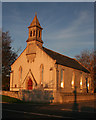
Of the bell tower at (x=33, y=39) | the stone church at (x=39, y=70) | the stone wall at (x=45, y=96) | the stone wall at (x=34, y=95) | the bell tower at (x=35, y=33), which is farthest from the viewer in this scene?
the bell tower at (x=35, y=33)

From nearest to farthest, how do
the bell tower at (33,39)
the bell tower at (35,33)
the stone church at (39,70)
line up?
the stone church at (39,70) < the bell tower at (33,39) < the bell tower at (35,33)

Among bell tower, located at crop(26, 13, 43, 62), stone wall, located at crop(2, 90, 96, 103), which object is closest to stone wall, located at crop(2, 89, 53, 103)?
stone wall, located at crop(2, 90, 96, 103)

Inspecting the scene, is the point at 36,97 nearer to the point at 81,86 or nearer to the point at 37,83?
the point at 37,83

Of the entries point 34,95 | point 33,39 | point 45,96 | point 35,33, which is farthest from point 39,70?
point 35,33

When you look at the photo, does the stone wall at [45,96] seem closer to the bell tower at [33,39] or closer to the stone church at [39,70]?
the stone church at [39,70]

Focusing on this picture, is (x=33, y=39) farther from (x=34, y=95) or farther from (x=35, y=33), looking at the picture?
(x=34, y=95)

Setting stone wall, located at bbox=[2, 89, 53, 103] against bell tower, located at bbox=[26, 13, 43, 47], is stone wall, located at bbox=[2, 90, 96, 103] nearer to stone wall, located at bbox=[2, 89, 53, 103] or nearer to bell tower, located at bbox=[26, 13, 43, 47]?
stone wall, located at bbox=[2, 89, 53, 103]

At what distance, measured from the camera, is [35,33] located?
41906 millimetres

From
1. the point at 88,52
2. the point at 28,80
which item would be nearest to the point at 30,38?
the point at 28,80

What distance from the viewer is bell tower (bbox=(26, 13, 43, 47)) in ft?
137

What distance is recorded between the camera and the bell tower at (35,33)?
4185 centimetres

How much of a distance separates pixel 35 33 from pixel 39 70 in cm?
1011

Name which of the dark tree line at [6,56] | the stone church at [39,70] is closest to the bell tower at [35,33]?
the stone church at [39,70]

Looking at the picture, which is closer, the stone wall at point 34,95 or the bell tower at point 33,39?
the stone wall at point 34,95
